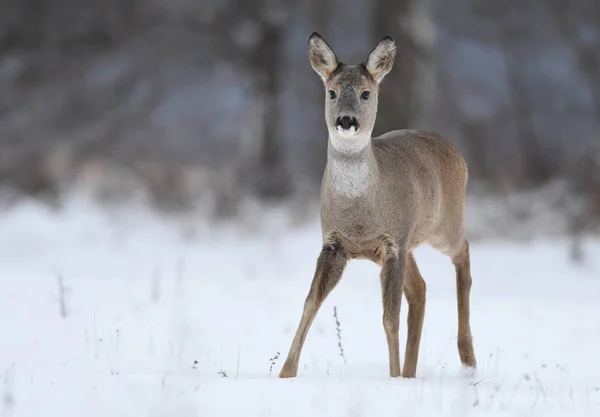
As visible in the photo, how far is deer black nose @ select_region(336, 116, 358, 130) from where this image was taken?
633 cm

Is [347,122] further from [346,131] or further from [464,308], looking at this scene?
[464,308]

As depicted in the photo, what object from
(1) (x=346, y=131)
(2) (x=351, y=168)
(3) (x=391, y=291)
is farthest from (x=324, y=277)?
(1) (x=346, y=131)

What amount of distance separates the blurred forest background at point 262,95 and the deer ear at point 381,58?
7.07 metres

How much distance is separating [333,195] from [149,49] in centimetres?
1592

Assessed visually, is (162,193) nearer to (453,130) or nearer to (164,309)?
(453,130)

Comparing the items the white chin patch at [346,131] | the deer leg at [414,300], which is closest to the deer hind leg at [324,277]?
the white chin patch at [346,131]

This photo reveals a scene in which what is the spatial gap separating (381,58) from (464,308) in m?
2.01

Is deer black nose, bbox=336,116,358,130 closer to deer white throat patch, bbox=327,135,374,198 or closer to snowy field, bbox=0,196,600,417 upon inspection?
deer white throat patch, bbox=327,135,374,198

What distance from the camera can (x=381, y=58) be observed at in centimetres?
678

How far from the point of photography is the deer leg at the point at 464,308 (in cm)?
753

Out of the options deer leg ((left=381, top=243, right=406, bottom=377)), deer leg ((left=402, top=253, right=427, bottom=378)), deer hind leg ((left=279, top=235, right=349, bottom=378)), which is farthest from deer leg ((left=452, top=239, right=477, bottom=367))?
deer hind leg ((left=279, top=235, right=349, bottom=378))

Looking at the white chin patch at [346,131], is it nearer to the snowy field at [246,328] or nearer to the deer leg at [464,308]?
the snowy field at [246,328]

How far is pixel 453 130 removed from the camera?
23.9m

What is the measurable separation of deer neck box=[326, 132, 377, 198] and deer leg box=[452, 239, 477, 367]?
157 cm
